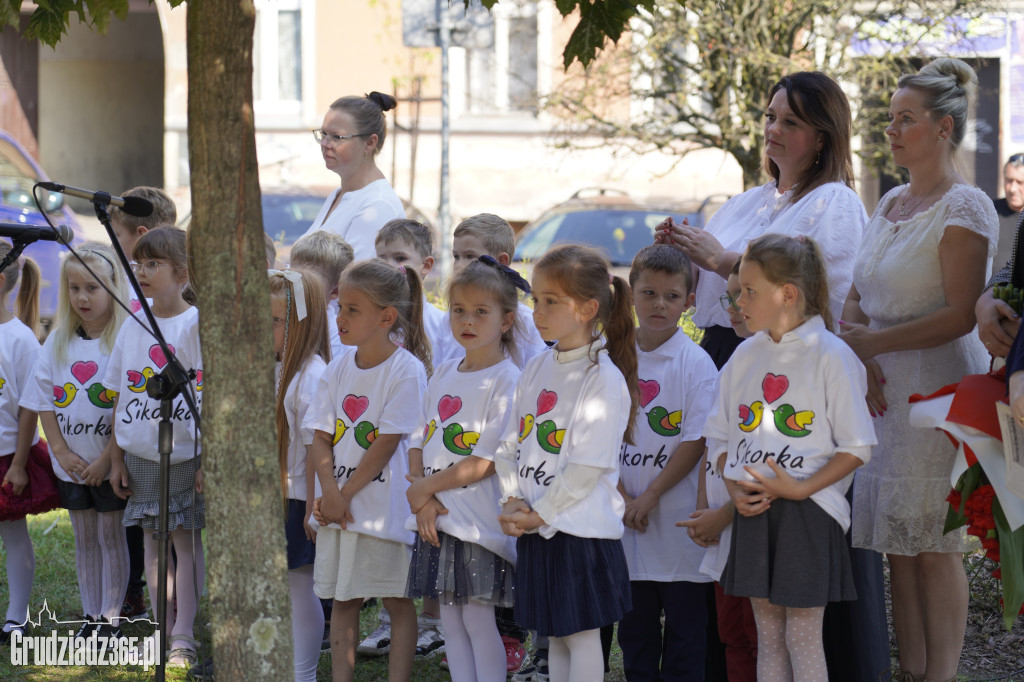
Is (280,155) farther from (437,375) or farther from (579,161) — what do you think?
(437,375)

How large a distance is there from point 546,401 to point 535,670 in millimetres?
1263

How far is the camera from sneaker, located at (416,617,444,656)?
4.53 m

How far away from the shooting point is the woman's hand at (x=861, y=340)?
3512 millimetres

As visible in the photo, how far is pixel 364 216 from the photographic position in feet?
16.2

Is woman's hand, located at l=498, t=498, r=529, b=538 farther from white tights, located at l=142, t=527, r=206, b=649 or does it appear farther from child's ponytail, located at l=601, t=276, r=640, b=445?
white tights, located at l=142, t=527, r=206, b=649

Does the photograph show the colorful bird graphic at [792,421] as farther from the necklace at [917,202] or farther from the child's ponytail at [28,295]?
the child's ponytail at [28,295]

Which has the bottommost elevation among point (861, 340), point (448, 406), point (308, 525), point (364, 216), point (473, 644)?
point (473, 644)

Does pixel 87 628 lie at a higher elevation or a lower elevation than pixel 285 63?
lower

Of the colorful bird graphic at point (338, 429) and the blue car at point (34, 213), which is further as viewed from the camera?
the blue car at point (34, 213)

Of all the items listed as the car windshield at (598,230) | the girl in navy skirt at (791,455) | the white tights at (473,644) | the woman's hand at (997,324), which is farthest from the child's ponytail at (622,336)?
the car windshield at (598,230)

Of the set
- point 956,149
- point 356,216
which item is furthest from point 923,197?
point 356,216

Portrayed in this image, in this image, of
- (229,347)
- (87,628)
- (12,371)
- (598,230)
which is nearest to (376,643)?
(87,628)

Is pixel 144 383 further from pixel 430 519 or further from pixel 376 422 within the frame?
pixel 430 519

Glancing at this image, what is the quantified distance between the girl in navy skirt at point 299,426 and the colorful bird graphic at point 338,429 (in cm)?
20
